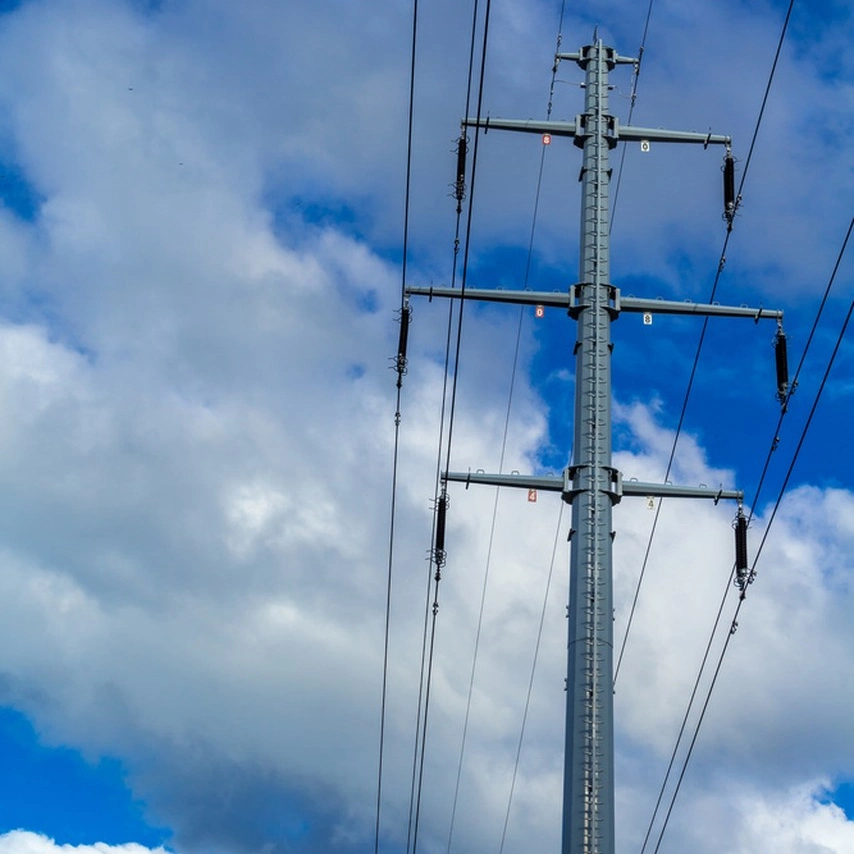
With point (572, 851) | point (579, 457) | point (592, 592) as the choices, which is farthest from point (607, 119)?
point (572, 851)

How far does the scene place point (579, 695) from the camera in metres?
31.6

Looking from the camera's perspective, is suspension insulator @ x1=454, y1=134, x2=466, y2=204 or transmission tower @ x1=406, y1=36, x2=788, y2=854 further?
suspension insulator @ x1=454, y1=134, x2=466, y2=204

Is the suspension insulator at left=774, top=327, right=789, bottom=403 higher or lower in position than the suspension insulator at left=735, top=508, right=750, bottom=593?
higher

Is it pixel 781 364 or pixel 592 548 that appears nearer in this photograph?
pixel 592 548

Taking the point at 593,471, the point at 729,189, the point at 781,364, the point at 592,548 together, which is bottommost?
the point at 592,548

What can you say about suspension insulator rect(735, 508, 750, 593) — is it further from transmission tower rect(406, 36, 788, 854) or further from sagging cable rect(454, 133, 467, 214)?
sagging cable rect(454, 133, 467, 214)

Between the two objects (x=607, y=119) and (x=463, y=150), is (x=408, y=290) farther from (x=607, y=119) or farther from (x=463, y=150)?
(x=607, y=119)

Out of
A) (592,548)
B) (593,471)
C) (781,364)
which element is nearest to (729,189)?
(781,364)

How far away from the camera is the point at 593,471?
1344 inches

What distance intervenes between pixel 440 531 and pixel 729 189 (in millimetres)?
12482

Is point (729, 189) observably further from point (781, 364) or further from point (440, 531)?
point (440, 531)

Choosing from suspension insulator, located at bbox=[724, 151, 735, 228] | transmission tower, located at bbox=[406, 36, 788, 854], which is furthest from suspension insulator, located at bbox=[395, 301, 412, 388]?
suspension insulator, located at bbox=[724, 151, 735, 228]

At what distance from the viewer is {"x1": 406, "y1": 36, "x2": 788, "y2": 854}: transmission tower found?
31.0 m

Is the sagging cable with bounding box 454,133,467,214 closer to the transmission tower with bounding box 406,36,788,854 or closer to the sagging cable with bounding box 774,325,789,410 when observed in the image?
the transmission tower with bounding box 406,36,788,854
